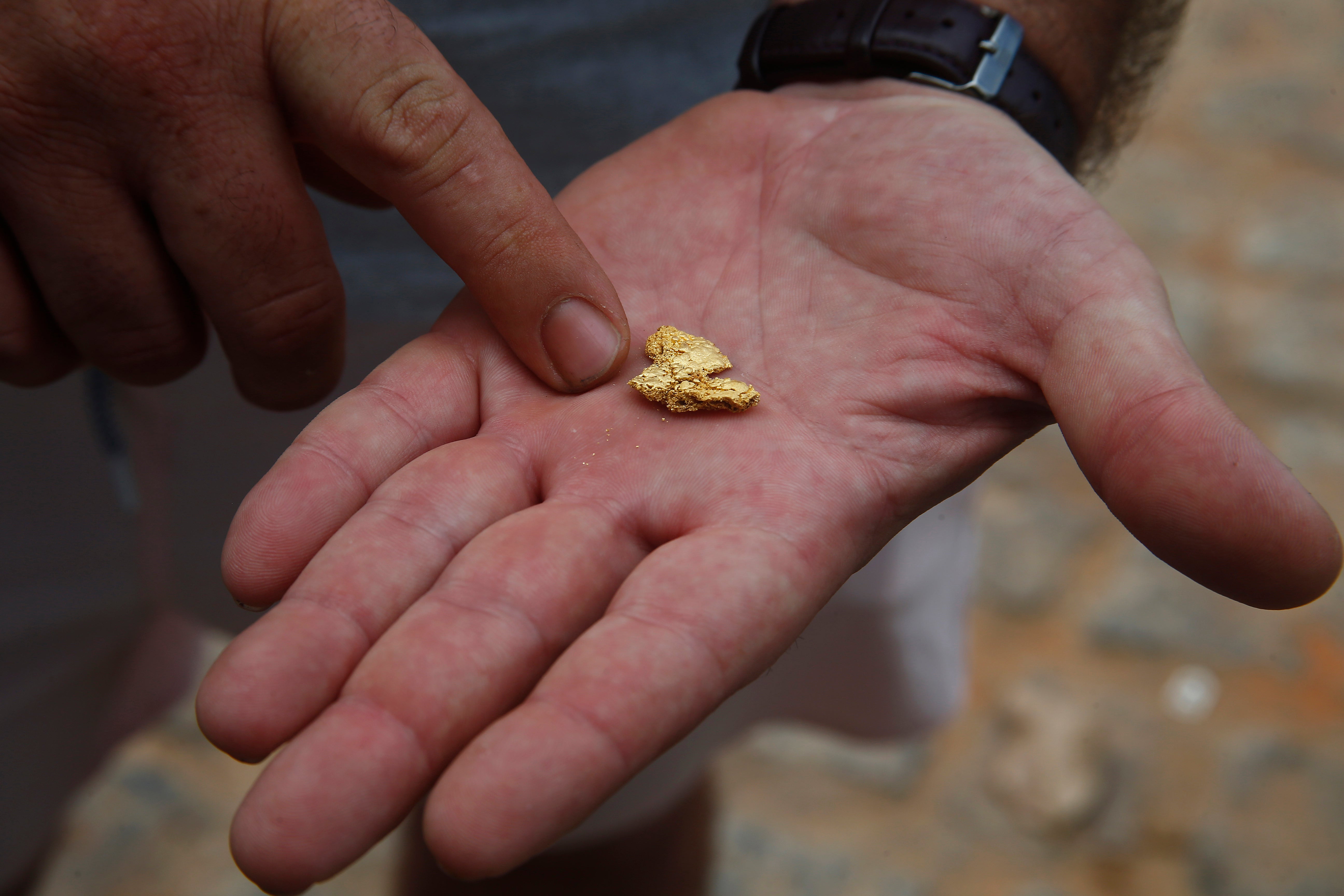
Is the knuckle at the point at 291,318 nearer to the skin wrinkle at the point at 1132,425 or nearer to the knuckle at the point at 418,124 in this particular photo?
the knuckle at the point at 418,124

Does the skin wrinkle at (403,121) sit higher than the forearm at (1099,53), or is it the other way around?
the skin wrinkle at (403,121)

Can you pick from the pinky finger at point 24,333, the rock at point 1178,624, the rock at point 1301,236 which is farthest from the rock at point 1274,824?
the pinky finger at point 24,333

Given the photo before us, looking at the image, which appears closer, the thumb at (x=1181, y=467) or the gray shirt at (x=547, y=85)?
the thumb at (x=1181, y=467)

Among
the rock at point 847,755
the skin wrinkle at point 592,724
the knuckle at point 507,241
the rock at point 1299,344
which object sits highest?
the knuckle at point 507,241

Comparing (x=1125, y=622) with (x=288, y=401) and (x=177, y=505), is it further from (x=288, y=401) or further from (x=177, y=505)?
(x=177, y=505)

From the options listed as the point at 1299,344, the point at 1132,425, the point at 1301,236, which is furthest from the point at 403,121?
the point at 1301,236

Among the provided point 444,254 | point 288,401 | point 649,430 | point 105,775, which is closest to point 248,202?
point 444,254

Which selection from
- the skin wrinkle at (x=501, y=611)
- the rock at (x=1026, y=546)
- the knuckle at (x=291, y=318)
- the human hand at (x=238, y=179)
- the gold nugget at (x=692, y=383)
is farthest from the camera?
the rock at (x=1026, y=546)
